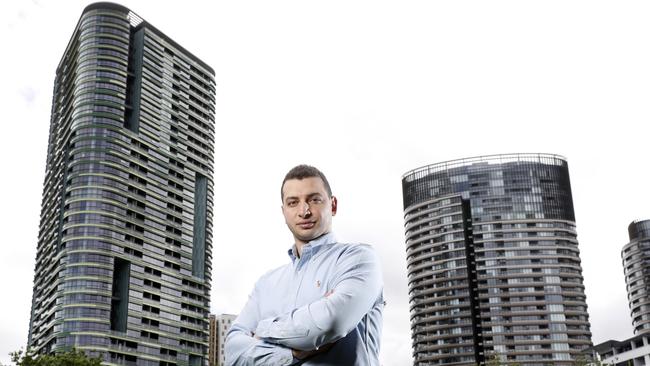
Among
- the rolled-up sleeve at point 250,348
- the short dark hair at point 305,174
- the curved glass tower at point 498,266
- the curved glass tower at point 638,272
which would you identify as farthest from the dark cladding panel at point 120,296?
the curved glass tower at point 638,272

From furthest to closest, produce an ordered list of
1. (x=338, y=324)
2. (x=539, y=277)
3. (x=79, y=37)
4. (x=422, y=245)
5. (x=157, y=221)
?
(x=422, y=245) < (x=539, y=277) < (x=79, y=37) < (x=157, y=221) < (x=338, y=324)

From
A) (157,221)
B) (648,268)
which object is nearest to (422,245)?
(648,268)

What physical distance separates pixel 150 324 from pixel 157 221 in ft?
53.8

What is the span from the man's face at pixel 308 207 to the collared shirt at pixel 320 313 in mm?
65

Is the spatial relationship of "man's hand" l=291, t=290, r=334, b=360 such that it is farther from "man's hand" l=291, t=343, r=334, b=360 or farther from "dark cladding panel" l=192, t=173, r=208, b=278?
"dark cladding panel" l=192, t=173, r=208, b=278

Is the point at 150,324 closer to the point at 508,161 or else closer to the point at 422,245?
the point at 422,245

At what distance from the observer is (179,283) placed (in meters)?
110

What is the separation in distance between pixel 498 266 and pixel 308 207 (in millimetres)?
144819

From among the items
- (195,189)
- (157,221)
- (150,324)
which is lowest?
(150,324)

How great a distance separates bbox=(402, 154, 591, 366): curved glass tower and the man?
13764cm

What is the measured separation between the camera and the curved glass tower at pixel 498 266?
453 ft

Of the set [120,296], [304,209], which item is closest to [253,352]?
[304,209]

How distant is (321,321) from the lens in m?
3.36

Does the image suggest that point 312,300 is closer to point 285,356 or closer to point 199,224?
point 285,356
